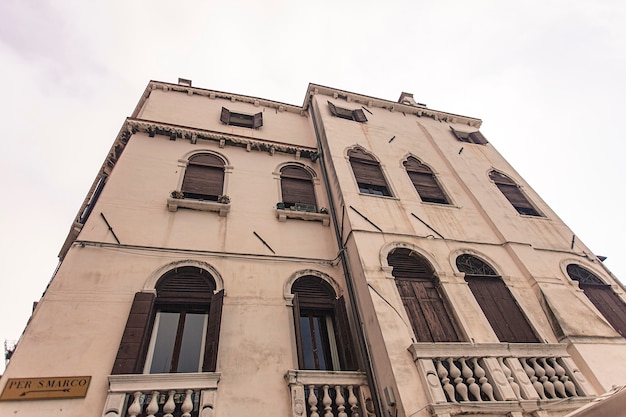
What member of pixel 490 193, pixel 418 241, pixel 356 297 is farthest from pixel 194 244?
pixel 490 193

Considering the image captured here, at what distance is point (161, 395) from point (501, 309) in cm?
673

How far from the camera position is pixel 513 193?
11602 mm

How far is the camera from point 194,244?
7754 mm

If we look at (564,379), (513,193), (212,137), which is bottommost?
(564,379)

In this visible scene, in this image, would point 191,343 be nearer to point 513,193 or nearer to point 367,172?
point 367,172

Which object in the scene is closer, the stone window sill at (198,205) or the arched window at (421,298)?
the arched window at (421,298)

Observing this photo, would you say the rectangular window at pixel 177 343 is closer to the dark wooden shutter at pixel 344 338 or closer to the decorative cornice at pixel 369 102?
the dark wooden shutter at pixel 344 338

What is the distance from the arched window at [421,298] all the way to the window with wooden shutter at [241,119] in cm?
760

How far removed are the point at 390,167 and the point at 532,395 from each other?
6.90m

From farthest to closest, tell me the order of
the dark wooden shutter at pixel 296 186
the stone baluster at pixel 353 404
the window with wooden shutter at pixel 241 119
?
the window with wooden shutter at pixel 241 119 < the dark wooden shutter at pixel 296 186 < the stone baluster at pixel 353 404

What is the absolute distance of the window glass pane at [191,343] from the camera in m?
6.04

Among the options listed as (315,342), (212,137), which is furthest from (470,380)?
(212,137)

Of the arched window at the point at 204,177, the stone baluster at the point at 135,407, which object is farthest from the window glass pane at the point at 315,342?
the arched window at the point at 204,177

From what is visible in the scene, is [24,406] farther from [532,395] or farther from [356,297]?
[532,395]
